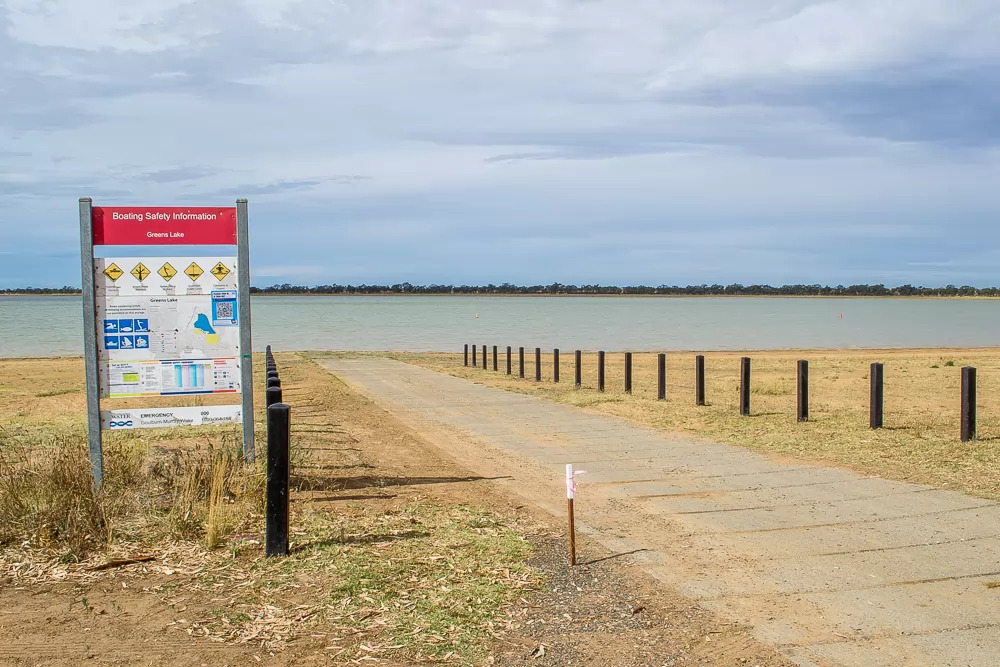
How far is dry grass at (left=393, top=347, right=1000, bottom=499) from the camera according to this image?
9180 millimetres

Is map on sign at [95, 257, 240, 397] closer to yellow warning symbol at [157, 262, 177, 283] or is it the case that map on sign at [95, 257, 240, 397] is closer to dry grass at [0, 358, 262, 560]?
yellow warning symbol at [157, 262, 177, 283]

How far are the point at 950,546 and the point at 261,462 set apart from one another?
5302 mm

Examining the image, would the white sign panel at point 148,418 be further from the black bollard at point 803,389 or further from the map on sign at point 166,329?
the black bollard at point 803,389

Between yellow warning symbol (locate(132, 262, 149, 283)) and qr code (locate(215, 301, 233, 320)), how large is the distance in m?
0.62

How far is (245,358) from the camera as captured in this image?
7918 mm

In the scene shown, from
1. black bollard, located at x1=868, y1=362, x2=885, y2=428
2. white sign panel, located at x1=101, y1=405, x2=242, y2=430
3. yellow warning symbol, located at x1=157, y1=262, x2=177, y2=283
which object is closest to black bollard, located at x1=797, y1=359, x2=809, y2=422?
black bollard, located at x1=868, y1=362, x2=885, y2=428

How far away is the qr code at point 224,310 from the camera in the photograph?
7.90 m

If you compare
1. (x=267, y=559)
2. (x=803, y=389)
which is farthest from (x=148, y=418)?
(x=803, y=389)

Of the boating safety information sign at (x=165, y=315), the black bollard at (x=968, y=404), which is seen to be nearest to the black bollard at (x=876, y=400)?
the black bollard at (x=968, y=404)

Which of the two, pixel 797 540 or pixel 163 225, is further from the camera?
pixel 163 225

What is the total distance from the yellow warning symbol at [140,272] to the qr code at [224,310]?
24.4 inches

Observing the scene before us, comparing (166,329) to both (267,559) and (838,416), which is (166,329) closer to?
(267,559)

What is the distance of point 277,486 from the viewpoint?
576cm

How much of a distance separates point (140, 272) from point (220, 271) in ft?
2.12
